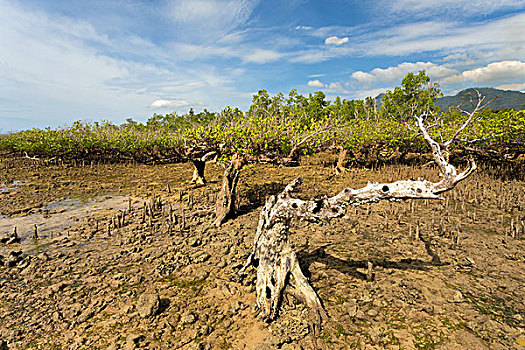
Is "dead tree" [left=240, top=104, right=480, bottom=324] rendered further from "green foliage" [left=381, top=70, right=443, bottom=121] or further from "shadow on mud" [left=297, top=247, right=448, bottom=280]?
"green foliage" [left=381, top=70, right=443, bottom=121]

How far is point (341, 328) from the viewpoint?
172 inches

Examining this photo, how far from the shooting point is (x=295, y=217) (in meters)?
4.54

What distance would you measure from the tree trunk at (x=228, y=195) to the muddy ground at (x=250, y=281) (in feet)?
1.31

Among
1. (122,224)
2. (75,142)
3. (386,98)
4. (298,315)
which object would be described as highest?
(386,98)

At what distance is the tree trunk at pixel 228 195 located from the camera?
365 inches

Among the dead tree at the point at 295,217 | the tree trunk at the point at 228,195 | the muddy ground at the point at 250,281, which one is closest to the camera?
the dead tree at the point at 295,217

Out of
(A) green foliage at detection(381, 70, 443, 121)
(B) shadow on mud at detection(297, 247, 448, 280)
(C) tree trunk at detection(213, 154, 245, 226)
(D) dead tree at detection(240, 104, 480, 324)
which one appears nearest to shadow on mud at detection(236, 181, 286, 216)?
(C) tree trunk at detection(213, 154, 245, 226)

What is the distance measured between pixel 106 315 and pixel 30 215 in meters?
8.64

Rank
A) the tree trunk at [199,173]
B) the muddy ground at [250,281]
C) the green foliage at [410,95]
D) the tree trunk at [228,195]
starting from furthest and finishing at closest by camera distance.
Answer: the green foliage at [410,95], the tree trunk at [199,173], the tree trunk at [228,195], the muddy ground at [250,281]

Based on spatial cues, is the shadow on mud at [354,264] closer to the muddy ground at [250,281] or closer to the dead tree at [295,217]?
the muddy ground at [250,281]

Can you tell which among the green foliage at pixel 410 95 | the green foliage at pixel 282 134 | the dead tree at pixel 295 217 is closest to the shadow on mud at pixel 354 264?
the dead tree at pixel 295 217

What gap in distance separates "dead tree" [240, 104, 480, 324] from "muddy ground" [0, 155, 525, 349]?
31cm

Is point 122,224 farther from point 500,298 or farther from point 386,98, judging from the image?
point 386,98

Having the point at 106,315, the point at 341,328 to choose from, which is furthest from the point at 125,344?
the point at 341,328
